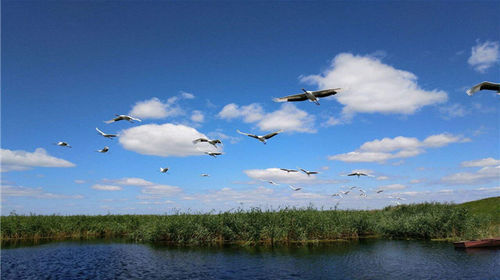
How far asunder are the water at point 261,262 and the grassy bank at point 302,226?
7.56ft

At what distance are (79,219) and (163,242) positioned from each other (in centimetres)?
1854

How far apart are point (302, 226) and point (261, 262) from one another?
1103cm

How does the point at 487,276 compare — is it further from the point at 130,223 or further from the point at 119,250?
the point at 130,223

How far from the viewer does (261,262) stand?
24.0 metres

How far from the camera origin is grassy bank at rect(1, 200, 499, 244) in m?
33.3

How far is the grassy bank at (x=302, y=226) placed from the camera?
33.3 m

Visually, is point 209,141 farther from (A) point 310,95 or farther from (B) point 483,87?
(B) point 483,87

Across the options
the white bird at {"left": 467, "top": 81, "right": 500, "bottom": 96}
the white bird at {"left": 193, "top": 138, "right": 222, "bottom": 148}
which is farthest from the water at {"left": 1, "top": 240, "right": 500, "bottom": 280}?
the white bird at {"left": 467, "top": 81, "right": 500, "bottom": 96}

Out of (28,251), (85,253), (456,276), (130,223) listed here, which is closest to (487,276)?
(456,276)

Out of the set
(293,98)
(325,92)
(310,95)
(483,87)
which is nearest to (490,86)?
(483,87)

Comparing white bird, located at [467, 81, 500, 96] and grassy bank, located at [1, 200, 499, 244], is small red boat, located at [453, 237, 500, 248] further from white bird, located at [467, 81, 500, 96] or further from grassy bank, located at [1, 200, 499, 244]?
white bird, located at [467, 81, 500, 96]

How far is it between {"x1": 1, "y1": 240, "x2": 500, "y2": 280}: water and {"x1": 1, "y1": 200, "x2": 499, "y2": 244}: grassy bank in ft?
7.56

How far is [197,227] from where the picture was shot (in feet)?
111

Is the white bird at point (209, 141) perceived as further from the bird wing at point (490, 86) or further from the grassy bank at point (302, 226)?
the grassy bank at point (302, 226)
